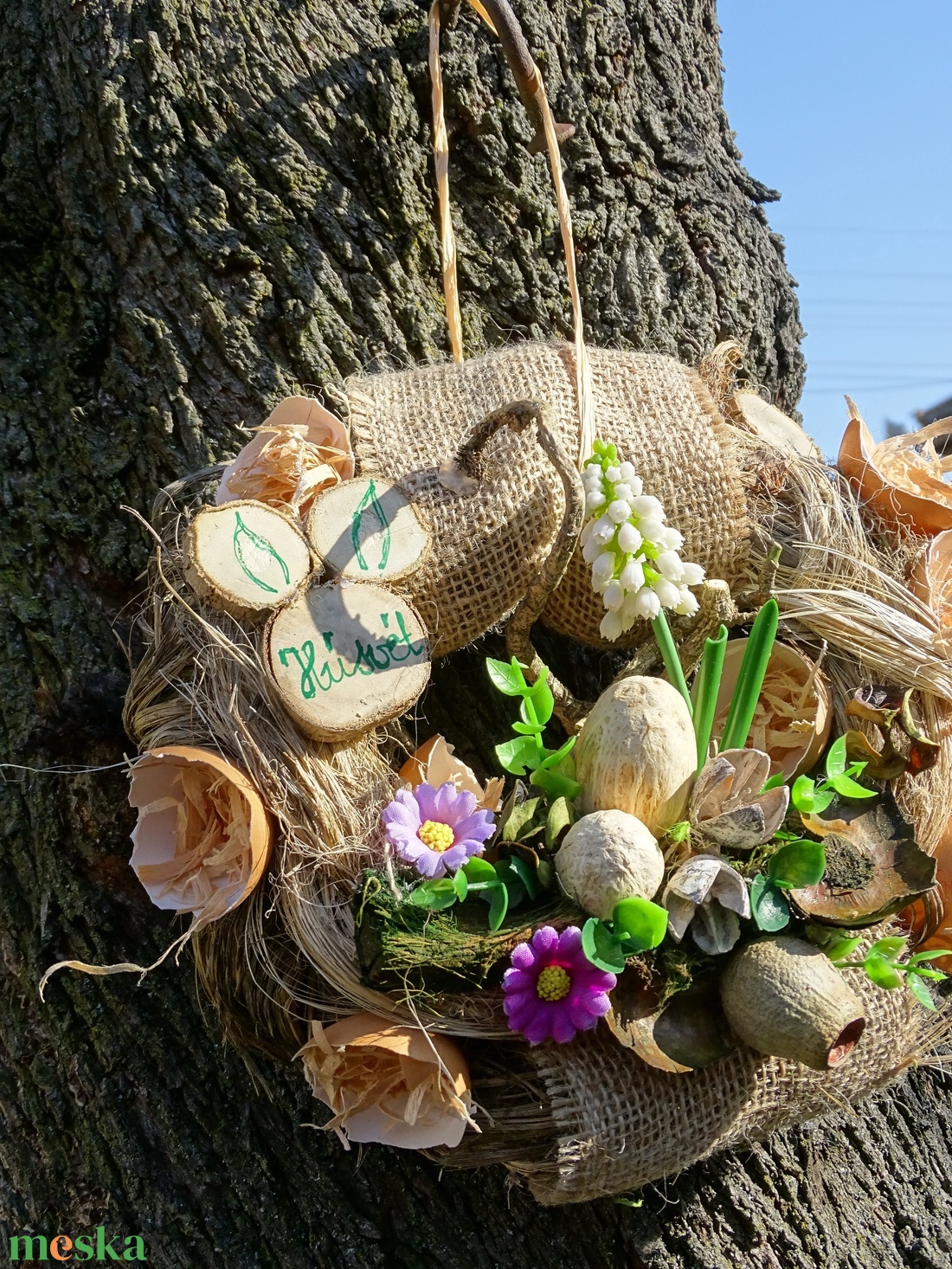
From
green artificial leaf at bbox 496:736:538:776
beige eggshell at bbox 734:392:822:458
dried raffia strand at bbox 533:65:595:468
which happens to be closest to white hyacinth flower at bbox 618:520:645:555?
dried raffia strand at bbox 533:65:595:468

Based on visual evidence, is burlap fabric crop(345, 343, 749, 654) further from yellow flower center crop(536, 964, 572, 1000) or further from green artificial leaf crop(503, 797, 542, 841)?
yellow flower center crop(536, 964, 572, 1000)

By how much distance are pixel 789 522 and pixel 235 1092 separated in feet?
3.04

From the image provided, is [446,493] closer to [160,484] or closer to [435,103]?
[160,484]

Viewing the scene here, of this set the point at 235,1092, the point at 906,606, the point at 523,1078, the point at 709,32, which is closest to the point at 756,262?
the point at 709,32

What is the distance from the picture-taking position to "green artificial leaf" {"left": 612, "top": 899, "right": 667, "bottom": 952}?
97cm

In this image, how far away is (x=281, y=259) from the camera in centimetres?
142

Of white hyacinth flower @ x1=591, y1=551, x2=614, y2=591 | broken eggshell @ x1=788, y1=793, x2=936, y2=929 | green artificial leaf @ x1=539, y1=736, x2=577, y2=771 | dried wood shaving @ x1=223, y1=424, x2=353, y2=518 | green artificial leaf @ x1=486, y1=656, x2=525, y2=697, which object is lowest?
broken eggshell @ x1=788, y1=793, x2=936, y2=929

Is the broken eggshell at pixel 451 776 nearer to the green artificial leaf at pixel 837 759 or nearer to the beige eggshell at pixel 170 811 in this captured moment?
the beige eggshell at pixel 170 811

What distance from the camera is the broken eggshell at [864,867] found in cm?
106

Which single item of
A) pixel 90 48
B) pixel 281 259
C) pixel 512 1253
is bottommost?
pixel 512 1253

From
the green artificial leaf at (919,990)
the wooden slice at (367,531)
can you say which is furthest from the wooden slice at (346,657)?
the green artificial leaf at (919,990)

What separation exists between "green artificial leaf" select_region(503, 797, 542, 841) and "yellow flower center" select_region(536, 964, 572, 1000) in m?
0.13

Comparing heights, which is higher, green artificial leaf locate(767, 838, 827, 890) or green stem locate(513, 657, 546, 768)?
green stem locate(513, 657, 546, 768)

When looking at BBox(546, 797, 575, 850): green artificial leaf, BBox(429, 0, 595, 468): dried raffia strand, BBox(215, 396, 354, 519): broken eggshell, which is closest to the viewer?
BBox(546, 797, 575, 850): green artificial leaf
